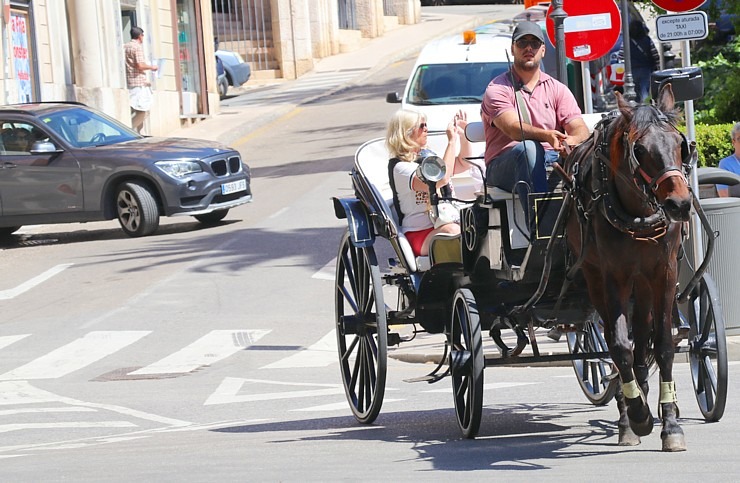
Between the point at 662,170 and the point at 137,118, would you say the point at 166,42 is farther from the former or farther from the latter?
the point at 662,170

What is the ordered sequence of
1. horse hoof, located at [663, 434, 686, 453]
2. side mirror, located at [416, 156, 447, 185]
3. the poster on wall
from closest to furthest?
horse hoof, located at [663, 434, 686, 453] < side mirror, located at [416, 156, 447, 185] < the poster on wall

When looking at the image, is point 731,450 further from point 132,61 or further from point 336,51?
point 336,51

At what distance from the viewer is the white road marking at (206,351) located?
12.4 metres

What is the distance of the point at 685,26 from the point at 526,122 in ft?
12.9

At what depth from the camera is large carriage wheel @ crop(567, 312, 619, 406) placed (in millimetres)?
8406

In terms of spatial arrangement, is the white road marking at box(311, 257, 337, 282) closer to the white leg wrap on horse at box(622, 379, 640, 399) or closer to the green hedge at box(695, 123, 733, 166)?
the green hedge at box(695, 123, 733, 166)

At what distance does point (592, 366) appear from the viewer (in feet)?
29.0

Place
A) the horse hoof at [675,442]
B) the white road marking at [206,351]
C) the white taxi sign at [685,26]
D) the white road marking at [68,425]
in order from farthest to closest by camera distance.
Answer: the white road marking at [206,351] → the white taxi sign at [685,26] → the white road marking at [68,425] → the horse hoof at [675,442]

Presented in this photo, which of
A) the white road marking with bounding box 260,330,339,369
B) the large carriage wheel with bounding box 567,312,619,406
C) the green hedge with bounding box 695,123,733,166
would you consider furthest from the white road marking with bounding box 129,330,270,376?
the green hedge with bounding box 695,123,733,166

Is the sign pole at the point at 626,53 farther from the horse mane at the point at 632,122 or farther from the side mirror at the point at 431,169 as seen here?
the horse mane at the point at 632,122

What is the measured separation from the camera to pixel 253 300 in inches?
604

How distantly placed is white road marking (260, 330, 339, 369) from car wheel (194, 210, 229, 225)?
744 centimetres

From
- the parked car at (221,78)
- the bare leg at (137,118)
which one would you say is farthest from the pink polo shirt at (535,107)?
the parked car at (221,78)

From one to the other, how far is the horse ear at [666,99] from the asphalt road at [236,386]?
162cm
